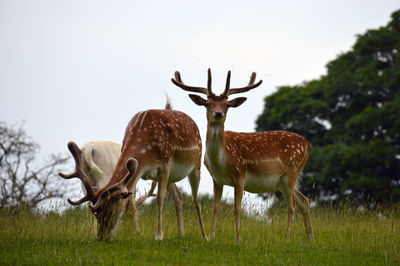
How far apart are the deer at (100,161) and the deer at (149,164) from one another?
1.24 m

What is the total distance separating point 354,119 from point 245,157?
37.6 ft

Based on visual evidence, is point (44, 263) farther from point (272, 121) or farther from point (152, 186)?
point (272, 121)

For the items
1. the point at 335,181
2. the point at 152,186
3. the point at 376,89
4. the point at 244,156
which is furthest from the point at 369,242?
the point at 376,89

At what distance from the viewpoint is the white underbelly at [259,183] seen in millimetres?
8461

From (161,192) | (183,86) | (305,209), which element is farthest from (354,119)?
(161,192)

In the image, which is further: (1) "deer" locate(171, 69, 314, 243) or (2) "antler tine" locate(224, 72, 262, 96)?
(2) "antler tine" locate(224, 72, 262, 96)

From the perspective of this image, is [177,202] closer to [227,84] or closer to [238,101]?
[238,101]

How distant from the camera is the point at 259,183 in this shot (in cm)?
859

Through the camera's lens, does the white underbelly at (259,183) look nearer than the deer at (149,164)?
No

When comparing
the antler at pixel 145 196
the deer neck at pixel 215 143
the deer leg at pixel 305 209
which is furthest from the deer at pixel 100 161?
the deer leg at pixel 305 209

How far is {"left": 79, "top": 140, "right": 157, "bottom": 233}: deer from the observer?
8.95 m

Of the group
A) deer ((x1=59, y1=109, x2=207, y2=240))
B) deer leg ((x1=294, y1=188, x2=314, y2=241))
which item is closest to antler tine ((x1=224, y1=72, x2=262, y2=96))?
deer ((x1=59, y1=109, x2=207, y2=240))

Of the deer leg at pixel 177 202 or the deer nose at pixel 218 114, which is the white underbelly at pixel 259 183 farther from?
the deer nose at pixel 218 114

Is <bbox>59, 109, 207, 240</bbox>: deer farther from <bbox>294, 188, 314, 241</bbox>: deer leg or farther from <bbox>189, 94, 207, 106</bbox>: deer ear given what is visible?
<bbox>294, 188, 314, 241</bbox>: deer leg
